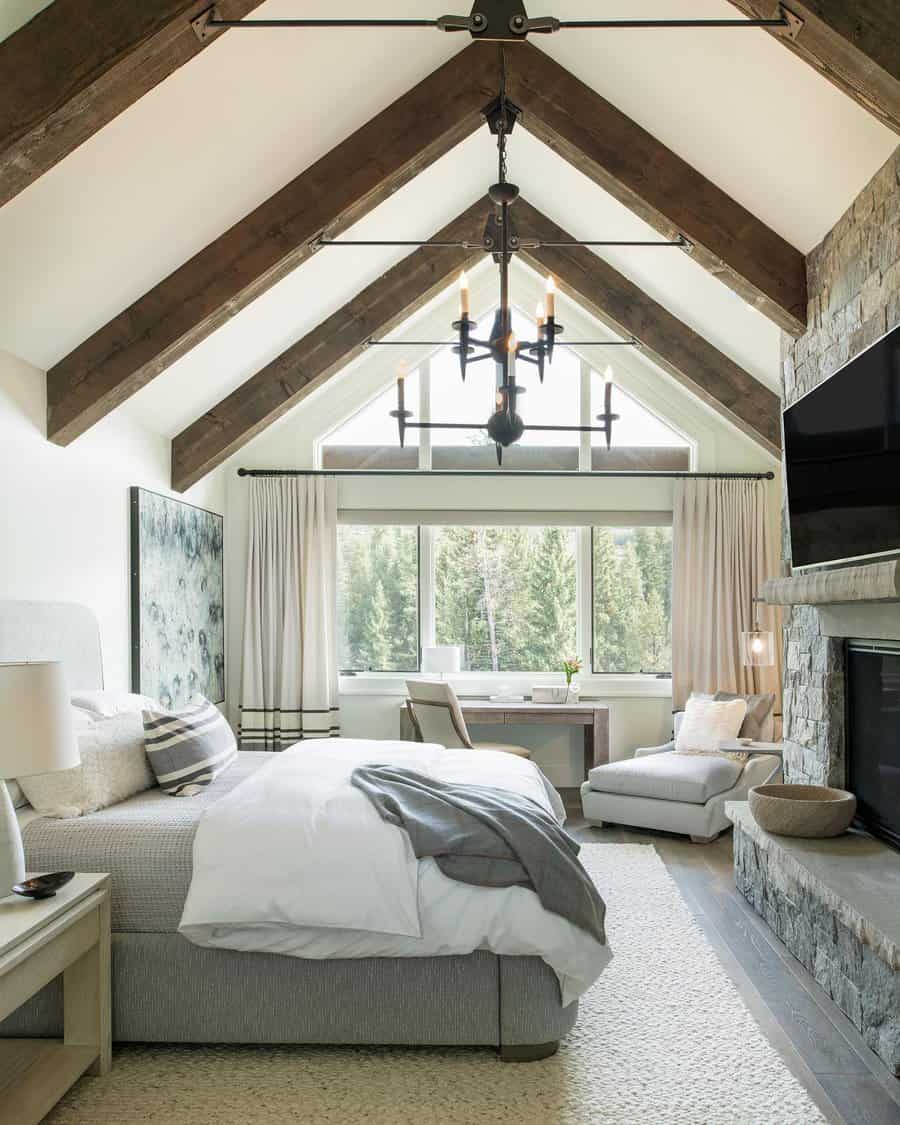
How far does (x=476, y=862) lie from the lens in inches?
105

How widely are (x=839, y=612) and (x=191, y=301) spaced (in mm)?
2979

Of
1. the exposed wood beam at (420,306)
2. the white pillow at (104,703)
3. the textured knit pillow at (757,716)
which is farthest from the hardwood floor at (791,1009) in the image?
the exposed wood beam at (420,306)

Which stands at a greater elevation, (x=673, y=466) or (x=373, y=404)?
(x=373, y=404)

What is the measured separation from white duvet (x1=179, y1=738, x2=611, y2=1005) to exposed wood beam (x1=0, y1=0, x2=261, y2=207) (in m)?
1.99

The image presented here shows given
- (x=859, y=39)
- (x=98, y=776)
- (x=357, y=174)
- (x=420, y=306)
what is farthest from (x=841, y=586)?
(x=420, y=306)

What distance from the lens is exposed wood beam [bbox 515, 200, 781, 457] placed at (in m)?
5.61

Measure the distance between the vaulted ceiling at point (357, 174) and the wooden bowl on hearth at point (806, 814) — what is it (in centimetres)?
200

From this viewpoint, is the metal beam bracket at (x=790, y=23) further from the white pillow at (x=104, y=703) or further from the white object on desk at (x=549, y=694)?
the white object on desk at (x=549, y=694)

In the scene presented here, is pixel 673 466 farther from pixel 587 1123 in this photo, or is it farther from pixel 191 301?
pixel 587 1123

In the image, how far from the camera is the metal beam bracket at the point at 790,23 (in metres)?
2.62

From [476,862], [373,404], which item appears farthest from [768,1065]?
[373,404]

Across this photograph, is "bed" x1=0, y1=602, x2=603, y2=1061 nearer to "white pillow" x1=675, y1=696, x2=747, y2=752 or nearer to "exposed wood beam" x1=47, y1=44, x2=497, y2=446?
"exposed wood beam" x1=47, y1=44, x2=497, y2=446

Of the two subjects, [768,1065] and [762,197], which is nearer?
[768,1065]

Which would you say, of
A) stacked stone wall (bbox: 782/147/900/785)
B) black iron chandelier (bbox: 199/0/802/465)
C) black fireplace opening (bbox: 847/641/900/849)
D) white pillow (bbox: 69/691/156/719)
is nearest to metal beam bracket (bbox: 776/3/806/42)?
black iron chandelier (bbox: 199/0/802/465)
